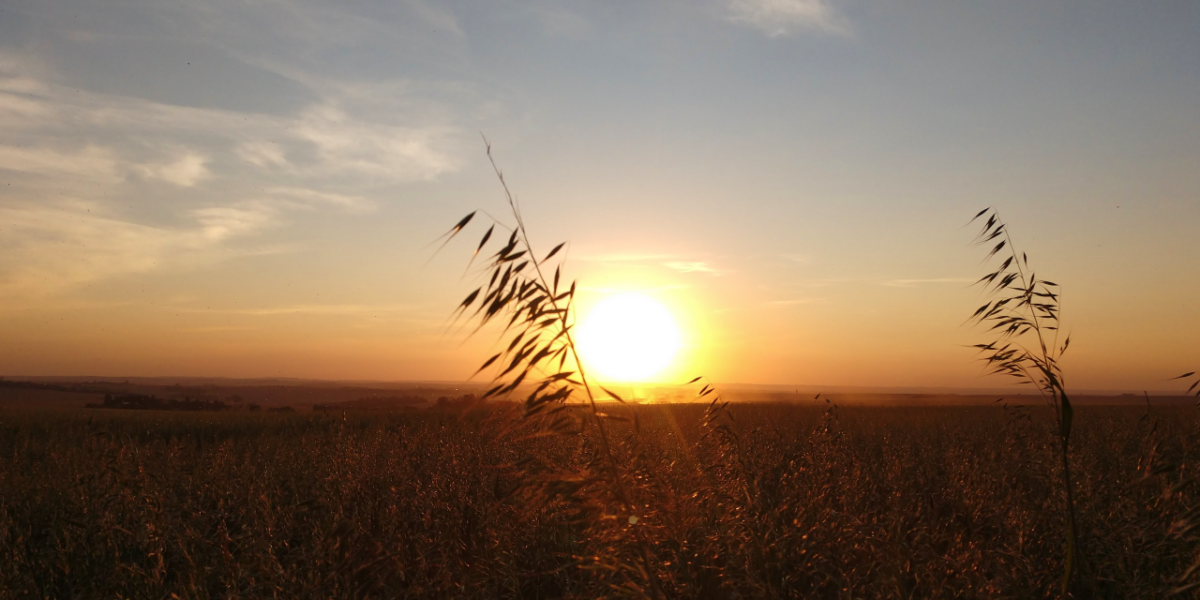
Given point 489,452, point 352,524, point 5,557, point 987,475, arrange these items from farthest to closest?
1. point 489,452
2. point 987,475
3. point 352,524
4. point 5,557

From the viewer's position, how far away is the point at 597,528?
13.4ft

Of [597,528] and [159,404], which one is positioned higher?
[597,528]

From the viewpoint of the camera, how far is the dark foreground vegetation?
3391 millimetres

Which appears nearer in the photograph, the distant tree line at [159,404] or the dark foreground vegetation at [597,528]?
the dark foreground vegetation at [597,528]

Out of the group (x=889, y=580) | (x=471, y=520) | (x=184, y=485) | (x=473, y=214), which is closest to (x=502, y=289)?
(x=473, y=214)

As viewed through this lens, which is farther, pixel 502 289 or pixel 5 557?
pixel 5 557

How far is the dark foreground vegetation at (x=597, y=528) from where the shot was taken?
3391mm

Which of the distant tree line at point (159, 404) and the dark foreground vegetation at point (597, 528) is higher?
the dark foreground vegetation at point (597, 528)

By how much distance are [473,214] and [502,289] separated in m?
0.32

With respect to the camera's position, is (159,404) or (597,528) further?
(159,404)

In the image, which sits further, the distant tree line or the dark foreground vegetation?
the distant tree line

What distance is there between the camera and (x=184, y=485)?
20.7ft

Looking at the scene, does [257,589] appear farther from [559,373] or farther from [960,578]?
[960,578]

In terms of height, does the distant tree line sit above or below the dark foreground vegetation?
below
